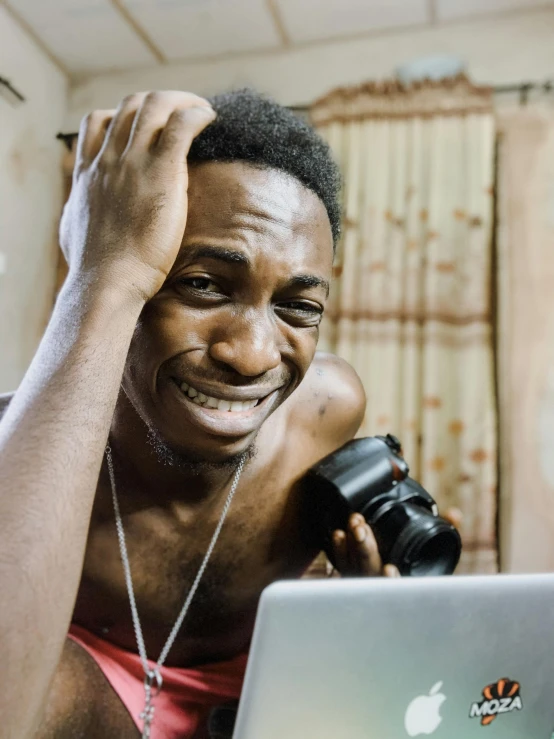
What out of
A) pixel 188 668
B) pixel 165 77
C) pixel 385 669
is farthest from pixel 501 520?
pixel 165 77

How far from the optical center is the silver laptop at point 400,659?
51 centimetres

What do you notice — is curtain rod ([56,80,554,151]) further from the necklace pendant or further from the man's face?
the necklace pendant

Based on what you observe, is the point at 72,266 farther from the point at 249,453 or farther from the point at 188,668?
the point at 188,668

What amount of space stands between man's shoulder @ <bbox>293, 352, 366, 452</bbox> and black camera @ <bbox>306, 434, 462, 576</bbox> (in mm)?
136

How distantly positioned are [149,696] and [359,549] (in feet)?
1.29

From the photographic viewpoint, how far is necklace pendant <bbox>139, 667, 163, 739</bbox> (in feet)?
3.02

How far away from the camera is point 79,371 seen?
69 cm

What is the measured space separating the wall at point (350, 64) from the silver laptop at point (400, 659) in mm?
2478

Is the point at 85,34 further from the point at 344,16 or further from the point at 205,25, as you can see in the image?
the point at 344,16

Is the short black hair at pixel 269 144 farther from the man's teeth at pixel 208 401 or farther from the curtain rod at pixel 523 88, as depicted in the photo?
the curtain rod at pixel 523 88

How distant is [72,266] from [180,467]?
329 mm

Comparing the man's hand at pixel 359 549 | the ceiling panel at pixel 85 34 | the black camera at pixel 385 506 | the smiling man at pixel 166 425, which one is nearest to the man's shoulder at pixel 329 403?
the smiling man at pixel 166 425

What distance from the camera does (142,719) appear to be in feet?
3.11

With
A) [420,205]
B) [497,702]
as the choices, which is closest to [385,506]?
[497,702]
